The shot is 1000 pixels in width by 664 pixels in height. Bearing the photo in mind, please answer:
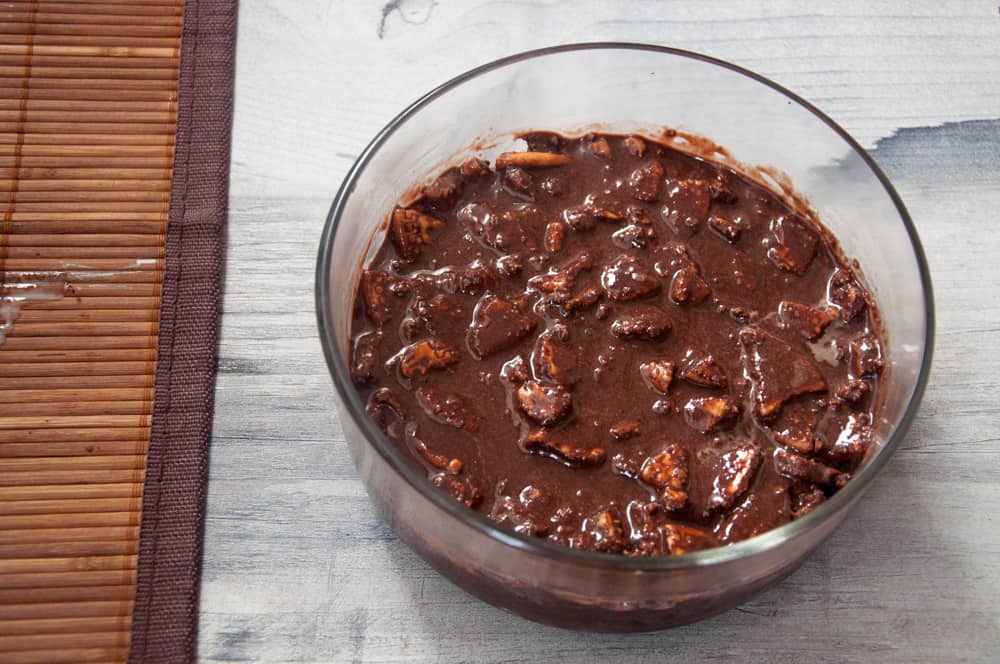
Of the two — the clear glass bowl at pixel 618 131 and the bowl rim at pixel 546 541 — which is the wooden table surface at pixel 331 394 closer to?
the clear glass bowl at pixel 618 131

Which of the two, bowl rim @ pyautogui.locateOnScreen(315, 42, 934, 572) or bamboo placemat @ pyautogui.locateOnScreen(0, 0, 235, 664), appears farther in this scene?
bamboo placemat @ pyautogui.locateOnScreen(0, 0, 235, 664)

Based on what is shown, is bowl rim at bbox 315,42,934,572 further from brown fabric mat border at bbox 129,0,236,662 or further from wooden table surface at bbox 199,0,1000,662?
brown fabric mat border at bbox 129,0,236,662

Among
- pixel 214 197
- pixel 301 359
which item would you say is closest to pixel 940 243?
pixel 301 359

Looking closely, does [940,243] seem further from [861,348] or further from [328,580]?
[328,580]

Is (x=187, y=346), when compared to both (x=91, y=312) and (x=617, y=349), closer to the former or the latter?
(x=91, y=312)

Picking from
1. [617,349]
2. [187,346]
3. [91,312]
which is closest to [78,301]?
[91,312]

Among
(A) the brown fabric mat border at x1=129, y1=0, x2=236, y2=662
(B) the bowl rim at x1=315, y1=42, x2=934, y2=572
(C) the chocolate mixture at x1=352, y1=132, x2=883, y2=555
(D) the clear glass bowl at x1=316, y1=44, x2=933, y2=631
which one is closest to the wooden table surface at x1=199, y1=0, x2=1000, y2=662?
(A) the brown fabric mat border at x1=129, y1=0, x2=236, y2=662

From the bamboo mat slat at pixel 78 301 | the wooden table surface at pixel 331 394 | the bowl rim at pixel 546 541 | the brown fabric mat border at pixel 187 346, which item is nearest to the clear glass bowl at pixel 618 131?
the bowl rim at pixel 546 541
